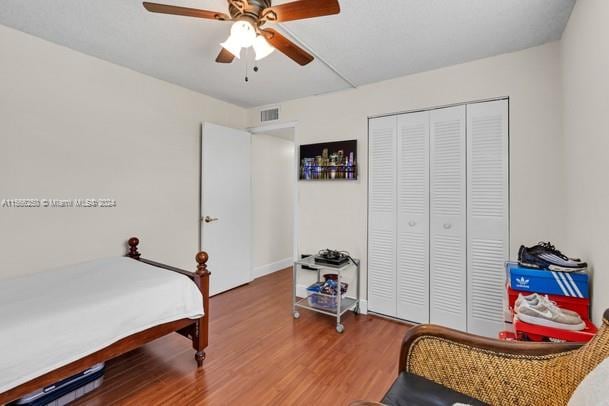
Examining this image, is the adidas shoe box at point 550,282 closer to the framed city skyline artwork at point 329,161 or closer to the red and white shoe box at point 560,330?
the red and white shoe box at point 560,330

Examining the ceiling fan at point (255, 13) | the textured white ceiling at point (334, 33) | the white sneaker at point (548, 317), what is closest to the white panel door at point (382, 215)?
the textured white ceiling at point (334, 33)

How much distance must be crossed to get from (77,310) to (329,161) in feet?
8.13

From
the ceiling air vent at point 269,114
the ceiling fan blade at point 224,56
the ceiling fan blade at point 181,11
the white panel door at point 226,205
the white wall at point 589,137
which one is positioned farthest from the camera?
the ceiling air vent at point 269,114

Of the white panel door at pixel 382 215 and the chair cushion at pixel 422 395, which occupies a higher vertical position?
the white panel door at pixel 382 215

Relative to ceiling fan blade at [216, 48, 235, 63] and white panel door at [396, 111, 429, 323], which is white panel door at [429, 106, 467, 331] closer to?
white panel door at [396, 111, 429, 323]

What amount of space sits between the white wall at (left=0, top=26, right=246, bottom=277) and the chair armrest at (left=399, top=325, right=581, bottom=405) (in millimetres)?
2656

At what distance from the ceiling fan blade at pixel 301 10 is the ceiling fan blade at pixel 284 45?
0.09 meters

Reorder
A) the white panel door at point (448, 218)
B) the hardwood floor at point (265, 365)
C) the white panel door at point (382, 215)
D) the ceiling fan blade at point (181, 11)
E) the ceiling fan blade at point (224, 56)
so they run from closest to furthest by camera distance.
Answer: the ceiling fan blade at point (181, 11)
the hardwood floor at point (265, 365)
the ceiling fan blade at point (224, 56)
the white panel door at point (448, 218)
the white panel door at point (382, 215)

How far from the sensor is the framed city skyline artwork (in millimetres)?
3107

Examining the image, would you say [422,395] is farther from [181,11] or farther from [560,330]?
[181,11]

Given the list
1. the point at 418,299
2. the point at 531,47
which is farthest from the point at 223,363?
the point at 531,47

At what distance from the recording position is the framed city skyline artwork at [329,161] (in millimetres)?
3107

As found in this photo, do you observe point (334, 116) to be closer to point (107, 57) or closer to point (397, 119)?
point (397, 119)

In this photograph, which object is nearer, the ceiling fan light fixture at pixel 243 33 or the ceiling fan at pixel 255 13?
the ceiling fan at pixel 255 13
